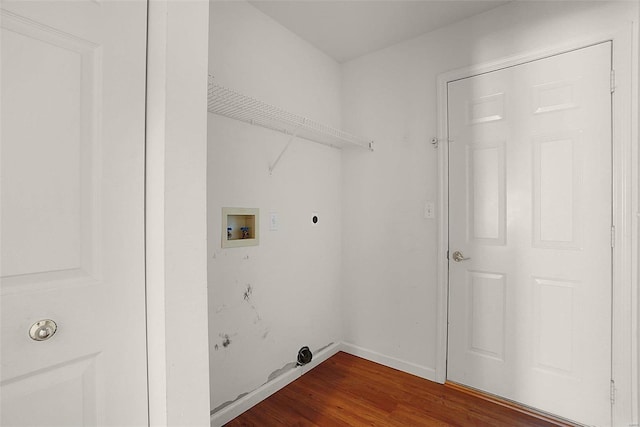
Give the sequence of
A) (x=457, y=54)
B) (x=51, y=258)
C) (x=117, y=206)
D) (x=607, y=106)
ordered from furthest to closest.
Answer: (x=457, y=54) < (x=607, y=106) < (x=117, y=206) < (x=51, y=258)

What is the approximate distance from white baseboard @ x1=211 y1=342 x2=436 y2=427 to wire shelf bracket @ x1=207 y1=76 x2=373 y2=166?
1.42 m

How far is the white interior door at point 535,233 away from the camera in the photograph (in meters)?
1.66

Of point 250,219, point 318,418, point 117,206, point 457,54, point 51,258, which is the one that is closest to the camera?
point 51,258

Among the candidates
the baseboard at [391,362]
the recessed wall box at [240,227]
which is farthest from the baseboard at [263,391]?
the recessed wall box at [240,227]

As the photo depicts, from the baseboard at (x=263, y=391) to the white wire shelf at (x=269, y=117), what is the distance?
5.45ft

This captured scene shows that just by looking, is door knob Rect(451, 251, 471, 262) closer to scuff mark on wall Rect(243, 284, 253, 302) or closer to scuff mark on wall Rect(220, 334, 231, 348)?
scuff mark on wall Rect(243, 284, 253, 302)

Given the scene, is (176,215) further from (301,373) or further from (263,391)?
(301,373)

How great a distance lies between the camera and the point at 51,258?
837mm

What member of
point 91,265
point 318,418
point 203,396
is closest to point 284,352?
point 318,418

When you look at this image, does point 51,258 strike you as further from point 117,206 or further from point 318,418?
point 318,418

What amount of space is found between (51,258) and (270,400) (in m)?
1.60

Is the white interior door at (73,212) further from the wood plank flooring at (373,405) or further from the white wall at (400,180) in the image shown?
the white wall at (400,180)

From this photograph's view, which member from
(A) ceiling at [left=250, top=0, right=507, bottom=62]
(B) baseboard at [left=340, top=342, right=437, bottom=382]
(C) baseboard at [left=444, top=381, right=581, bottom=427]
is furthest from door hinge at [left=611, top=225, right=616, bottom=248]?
(A) ceiling at [left=250, top=0, right=507, bottom=62]

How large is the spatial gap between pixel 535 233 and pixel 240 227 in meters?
1.79
